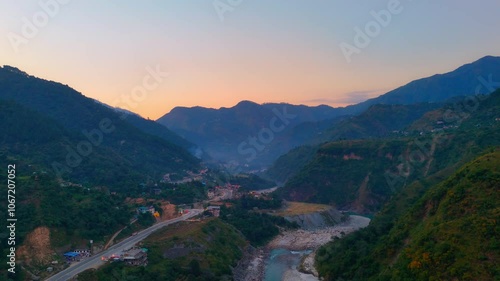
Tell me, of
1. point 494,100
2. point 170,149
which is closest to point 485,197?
point 494,100

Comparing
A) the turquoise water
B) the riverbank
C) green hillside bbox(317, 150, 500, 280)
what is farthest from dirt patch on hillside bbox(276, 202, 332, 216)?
green hillside bbox(317, 150, 500, 280)

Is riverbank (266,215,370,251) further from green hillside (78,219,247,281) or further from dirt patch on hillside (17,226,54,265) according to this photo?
dirt patch on hillside (17,226,54,265)

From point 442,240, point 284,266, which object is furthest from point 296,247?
point 442,240

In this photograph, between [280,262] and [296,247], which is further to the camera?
[296,247]

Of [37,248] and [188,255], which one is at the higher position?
[37,248]

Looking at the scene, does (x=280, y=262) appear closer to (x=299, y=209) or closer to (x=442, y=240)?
(x=442, y=240)
